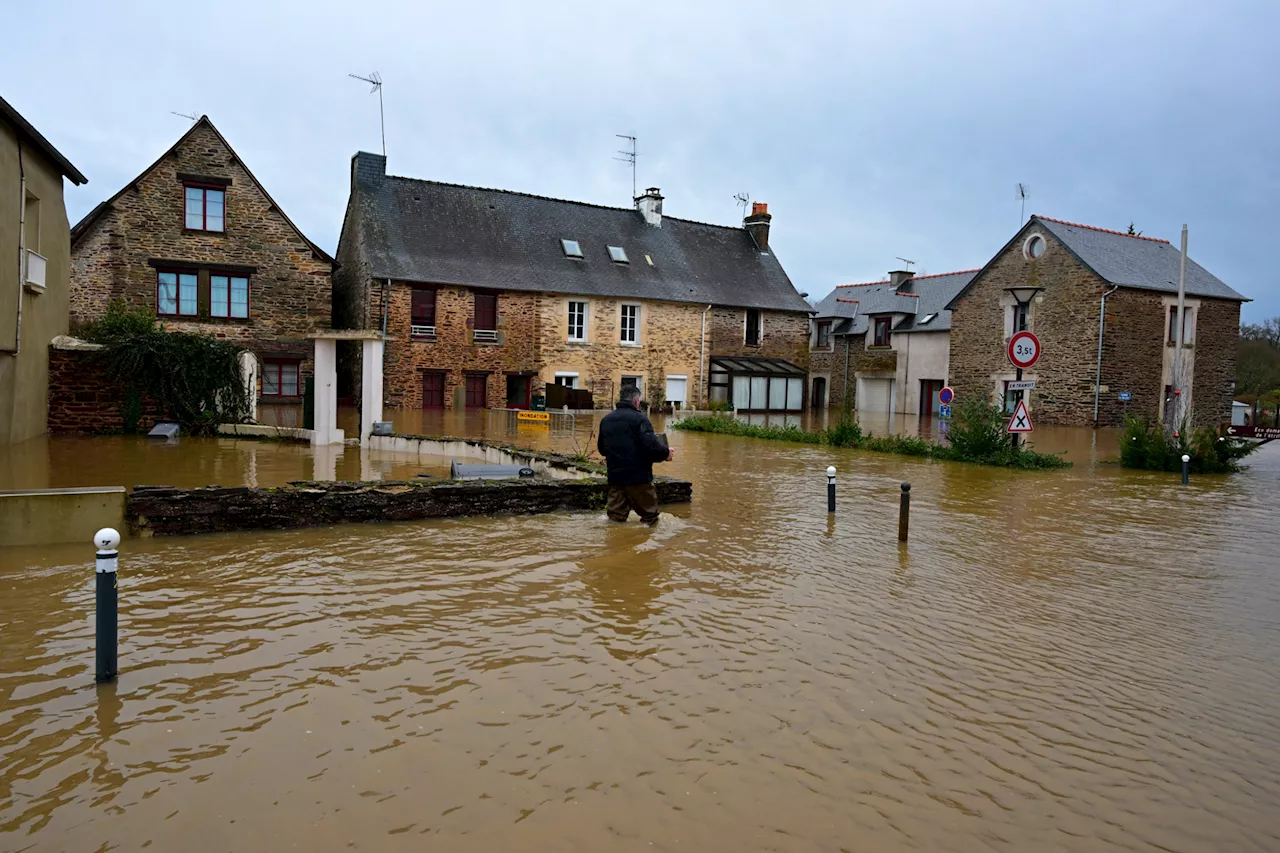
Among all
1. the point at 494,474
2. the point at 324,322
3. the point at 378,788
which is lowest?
the point at 378,788

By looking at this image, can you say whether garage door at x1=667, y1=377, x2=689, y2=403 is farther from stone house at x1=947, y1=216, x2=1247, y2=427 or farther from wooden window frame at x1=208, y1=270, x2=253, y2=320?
wooden window frame at x1=208, y1=270, x2=253, y2=320

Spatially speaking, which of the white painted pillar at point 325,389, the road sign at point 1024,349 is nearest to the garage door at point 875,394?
the road sign at point 1024,349

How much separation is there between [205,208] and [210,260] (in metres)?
1.52

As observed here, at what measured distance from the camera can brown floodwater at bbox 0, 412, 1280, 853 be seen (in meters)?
3.61

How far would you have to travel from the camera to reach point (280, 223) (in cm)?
2633

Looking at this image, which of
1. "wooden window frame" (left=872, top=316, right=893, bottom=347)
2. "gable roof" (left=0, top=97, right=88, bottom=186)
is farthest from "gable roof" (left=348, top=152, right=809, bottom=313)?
"gable roof" (left=0, top=97, right=88, bottom=186)

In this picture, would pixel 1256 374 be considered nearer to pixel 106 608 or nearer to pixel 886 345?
pixel 886 345

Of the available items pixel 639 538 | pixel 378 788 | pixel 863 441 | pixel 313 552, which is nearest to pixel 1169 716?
pixel 378 788

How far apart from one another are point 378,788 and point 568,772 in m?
0.83

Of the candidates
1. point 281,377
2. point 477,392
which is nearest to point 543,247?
point 477,392

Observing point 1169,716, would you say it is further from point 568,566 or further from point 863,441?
point 863,441

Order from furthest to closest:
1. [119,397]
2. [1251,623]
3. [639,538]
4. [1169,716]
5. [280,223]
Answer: [280,223], [119,397], [639,538], [1251,623], [1169,716]

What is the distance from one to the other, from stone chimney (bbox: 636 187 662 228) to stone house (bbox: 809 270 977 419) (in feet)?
32.3

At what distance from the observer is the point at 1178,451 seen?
1628cm
